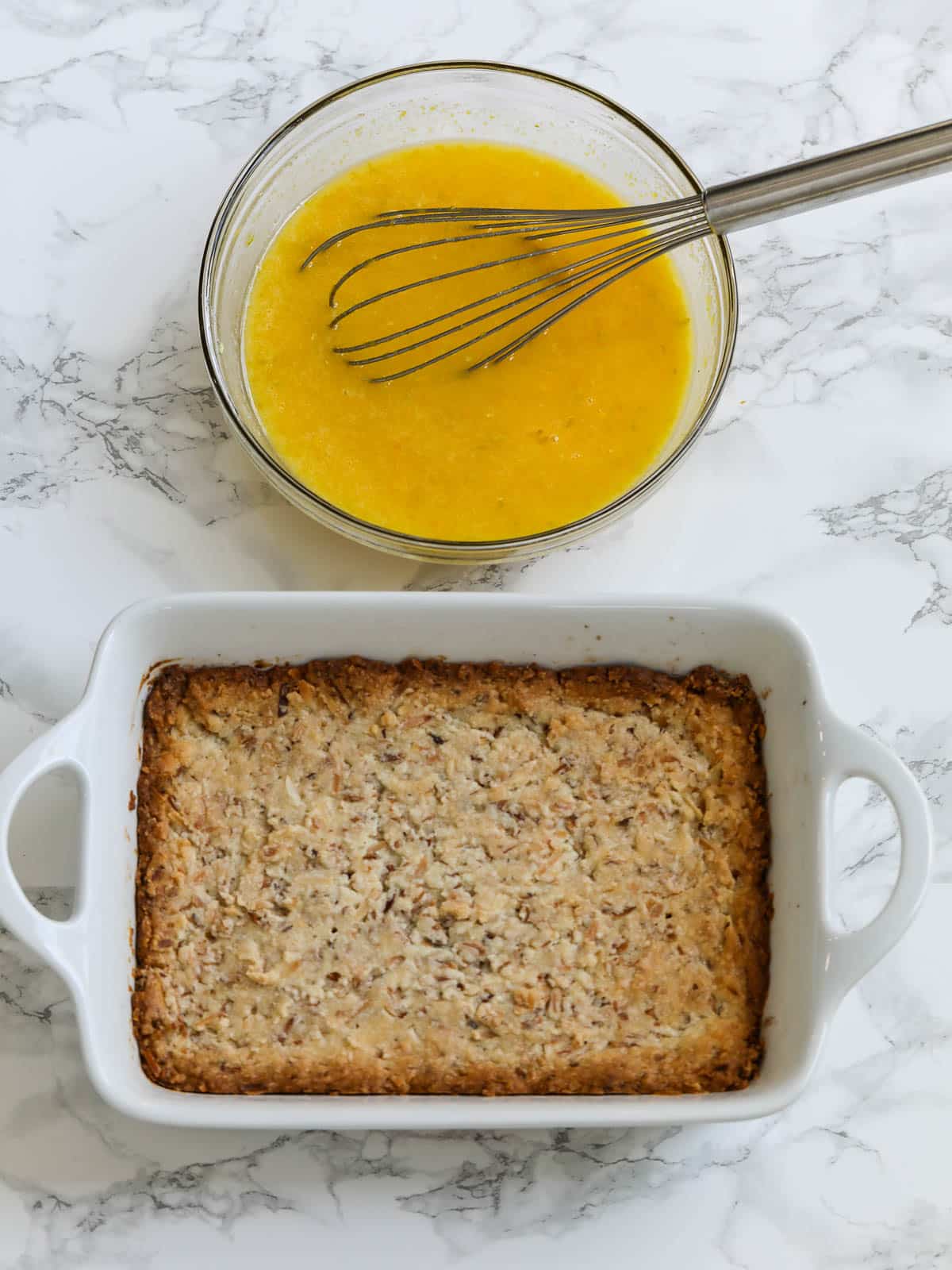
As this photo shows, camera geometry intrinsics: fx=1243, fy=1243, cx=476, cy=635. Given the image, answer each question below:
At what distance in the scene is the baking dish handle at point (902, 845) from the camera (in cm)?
152

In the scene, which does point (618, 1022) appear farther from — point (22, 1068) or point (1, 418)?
point (1, 418)

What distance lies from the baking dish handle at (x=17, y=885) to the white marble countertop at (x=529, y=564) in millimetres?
275

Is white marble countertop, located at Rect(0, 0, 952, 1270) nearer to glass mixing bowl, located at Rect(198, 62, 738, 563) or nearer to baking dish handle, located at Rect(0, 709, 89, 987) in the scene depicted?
glass mixing bowl, located at Rect(198, 62, 738, 563)

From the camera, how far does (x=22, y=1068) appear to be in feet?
5.92

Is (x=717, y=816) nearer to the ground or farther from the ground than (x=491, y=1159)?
farther from the ground

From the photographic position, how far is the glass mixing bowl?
1.73m

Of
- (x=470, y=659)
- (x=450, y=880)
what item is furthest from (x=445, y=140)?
(x=450, y=880)

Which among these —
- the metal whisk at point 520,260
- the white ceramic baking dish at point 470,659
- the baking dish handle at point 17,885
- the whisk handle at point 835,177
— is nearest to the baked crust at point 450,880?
the white ceramic baking dish at point 470,659

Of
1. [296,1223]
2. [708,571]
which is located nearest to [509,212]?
[708,571]

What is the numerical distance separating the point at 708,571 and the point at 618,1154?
0.87 metres

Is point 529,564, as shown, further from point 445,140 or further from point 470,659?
point 445,140

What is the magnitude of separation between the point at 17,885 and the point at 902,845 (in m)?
1.09

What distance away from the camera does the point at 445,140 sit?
1.96m

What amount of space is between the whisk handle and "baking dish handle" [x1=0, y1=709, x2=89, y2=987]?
1048 mm
